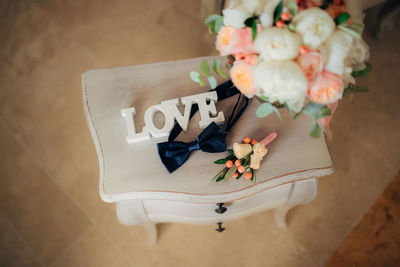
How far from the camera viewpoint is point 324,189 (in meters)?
1.59

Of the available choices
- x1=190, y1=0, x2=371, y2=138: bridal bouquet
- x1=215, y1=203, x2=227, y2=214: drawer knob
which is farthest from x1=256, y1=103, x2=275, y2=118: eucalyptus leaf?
x1=215, y1=203, x2=227, y2=214: drawer knob

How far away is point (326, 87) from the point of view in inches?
27.6

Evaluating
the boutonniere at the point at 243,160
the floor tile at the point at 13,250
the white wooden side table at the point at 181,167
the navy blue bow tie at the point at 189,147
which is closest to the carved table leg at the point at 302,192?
the white wooden side table at the point at 181,167

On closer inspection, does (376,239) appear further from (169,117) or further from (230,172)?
(169,117)

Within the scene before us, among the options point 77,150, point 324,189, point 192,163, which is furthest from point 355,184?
point 77,150

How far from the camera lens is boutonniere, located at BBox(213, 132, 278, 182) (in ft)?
3.00

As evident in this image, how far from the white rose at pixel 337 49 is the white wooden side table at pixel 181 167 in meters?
0.38

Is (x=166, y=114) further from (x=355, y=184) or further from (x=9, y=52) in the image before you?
(x=9, y=52)

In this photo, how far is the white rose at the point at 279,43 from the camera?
2.11ft

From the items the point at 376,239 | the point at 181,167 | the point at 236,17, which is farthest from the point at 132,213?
the point at 376,239

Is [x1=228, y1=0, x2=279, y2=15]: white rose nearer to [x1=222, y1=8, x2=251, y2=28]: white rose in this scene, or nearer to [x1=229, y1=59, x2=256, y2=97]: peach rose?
[x1=222, y1=8, x2=251, y2=28]: white rose

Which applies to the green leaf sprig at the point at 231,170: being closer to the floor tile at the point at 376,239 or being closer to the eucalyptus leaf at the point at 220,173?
the eucalyptus leaf at the point at 220,173

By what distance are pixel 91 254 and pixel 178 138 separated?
87 centimetres

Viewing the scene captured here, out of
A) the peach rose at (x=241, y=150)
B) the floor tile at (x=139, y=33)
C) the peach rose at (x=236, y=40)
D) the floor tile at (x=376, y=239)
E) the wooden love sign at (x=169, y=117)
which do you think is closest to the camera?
the peach rose at (x=236, y=40)
